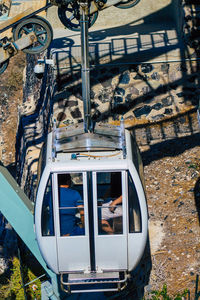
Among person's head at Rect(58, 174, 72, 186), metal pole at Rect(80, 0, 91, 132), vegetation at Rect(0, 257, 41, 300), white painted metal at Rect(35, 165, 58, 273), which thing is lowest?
vegetation at Rect(0, 257, 41, 300)

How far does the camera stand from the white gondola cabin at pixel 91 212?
6.42 meters

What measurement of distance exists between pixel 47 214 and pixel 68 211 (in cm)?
28

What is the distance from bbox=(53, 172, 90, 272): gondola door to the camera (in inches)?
257

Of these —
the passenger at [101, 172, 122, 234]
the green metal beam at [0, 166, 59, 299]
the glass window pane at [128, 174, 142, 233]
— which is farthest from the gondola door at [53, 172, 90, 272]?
the green metal beam at [0, 166, 59, 299]

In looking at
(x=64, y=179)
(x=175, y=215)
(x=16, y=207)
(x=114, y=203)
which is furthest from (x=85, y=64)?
(x=175, y=215)

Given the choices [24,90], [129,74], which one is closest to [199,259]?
[129,74]

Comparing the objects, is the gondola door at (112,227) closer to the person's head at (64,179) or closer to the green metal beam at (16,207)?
the person's head at (64,179)

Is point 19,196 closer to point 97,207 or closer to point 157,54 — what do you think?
point 97,207

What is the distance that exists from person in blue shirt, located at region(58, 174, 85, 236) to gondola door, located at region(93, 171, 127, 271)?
0.76ft

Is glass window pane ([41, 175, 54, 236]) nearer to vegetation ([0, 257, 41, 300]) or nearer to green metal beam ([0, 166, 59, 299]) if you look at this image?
green metal beam ([0, 166, 59, 299])

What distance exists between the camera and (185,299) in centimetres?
813

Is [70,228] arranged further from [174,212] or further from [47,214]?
[174,212]

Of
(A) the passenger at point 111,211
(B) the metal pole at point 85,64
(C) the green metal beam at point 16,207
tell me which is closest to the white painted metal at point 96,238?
(A) the passenger at point 111,211

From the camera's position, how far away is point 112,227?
21.7ft
